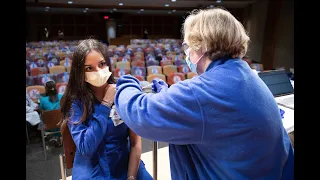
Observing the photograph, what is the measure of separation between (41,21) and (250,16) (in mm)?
14047

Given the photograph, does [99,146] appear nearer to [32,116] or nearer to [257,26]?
[32,116]

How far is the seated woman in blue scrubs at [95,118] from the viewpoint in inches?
49.8

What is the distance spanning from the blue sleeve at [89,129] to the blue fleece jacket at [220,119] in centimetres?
44

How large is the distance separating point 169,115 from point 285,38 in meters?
9.65

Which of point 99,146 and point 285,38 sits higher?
point 285,38

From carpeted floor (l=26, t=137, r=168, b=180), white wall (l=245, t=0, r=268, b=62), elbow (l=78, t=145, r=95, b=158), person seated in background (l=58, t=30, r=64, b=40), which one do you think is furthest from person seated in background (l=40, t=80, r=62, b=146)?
person seated in background (l=58, t=30, r=64, b=40)

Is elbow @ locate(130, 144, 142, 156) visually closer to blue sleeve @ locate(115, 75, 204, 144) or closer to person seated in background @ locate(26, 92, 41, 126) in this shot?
blue sleeve @ locate(115, 75, 204, 144)

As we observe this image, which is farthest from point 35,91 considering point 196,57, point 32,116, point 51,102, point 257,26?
point 257,26

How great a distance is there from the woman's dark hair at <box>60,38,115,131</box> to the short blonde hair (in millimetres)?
667

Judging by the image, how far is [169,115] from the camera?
0.72 m

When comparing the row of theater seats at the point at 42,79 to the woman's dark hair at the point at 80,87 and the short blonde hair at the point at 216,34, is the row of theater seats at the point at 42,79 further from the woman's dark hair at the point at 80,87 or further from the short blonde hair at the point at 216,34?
the short blonde hair at the point at 216,34

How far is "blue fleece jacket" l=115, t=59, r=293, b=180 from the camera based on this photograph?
0.71m

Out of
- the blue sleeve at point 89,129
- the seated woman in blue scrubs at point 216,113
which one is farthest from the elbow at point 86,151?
the seated woman in blue scrubs at point 216,113

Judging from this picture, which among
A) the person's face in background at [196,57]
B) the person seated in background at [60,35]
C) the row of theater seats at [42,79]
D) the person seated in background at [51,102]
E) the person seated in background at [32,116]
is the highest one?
the person seated in background at [60,35]
